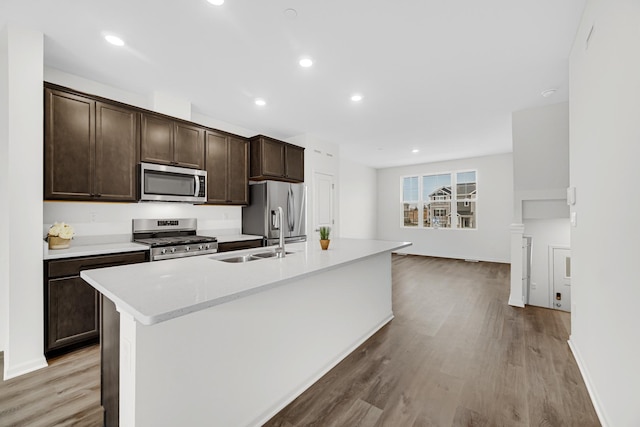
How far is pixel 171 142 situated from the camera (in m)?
3.32

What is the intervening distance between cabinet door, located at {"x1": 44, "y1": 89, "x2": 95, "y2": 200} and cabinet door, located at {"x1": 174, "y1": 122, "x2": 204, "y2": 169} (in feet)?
2.78

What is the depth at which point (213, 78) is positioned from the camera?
2928 mm

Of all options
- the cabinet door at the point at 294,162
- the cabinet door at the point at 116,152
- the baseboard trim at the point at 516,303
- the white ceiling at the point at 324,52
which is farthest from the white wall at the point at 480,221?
the cabinet door at the point at 116,152

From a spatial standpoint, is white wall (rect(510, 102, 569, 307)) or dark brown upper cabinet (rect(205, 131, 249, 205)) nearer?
white wall (rect(510, 102, 569, 307))

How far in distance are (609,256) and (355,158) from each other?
581 cm

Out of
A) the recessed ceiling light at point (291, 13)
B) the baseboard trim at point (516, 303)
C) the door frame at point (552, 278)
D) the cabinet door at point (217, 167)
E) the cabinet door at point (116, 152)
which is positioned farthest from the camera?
the door frame at point (552, 278)

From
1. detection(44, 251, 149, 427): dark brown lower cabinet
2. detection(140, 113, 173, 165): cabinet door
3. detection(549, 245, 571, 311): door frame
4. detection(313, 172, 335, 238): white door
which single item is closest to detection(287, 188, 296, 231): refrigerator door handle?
detection(313, 172, 335, 238): white door

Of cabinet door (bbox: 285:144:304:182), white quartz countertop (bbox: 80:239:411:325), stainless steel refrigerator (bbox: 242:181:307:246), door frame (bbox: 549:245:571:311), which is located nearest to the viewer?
white quartz countertop (bbox: 80:239:411:325)

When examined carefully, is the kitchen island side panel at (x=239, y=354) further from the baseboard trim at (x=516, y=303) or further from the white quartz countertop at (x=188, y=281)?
the baseboard trim at (x=516, y=303)

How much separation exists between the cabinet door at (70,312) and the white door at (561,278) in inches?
222

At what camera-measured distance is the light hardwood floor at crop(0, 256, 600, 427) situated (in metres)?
1.64

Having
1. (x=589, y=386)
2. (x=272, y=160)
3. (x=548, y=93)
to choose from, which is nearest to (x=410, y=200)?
(x=548, y=93)

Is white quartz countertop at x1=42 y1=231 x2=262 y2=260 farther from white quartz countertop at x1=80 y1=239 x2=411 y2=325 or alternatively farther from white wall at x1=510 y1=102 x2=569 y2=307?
white wall at x1=510 y1=102 x2=569 y2=307

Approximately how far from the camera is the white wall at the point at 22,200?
2.10 meters
